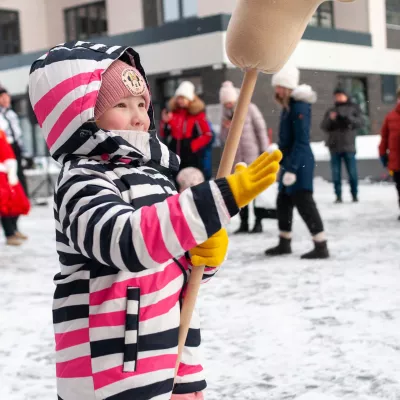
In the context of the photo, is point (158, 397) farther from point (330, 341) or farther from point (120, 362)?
point (330, 341)

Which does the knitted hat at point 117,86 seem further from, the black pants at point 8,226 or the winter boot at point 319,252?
the black pants at point 8,226

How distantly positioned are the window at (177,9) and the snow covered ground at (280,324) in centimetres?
1238

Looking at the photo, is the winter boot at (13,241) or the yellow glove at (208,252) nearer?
the yellow glove at (208,252)

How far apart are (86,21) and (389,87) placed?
9431 mm

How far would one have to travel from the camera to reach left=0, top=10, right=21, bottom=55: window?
21.4m

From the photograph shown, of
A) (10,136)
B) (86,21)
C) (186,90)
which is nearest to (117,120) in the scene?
(186,90)

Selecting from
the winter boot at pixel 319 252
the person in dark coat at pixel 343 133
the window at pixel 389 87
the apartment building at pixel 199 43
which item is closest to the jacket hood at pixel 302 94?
the winter boot at pixel 319 252

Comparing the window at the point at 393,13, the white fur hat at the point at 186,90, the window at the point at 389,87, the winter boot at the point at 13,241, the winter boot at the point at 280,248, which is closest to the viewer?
the winter boot at the point at 280,248

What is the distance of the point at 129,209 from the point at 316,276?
3480 millimetres

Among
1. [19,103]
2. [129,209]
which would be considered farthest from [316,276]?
[19,103]

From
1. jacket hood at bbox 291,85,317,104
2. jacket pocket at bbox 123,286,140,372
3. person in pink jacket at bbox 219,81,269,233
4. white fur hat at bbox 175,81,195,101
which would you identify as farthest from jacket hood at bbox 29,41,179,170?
white fur hat at bbox 175,81,195,101

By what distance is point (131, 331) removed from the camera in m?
1.30

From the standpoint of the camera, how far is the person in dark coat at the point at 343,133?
29.4ft

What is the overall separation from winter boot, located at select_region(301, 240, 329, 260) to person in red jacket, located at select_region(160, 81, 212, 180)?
2.25 meters
